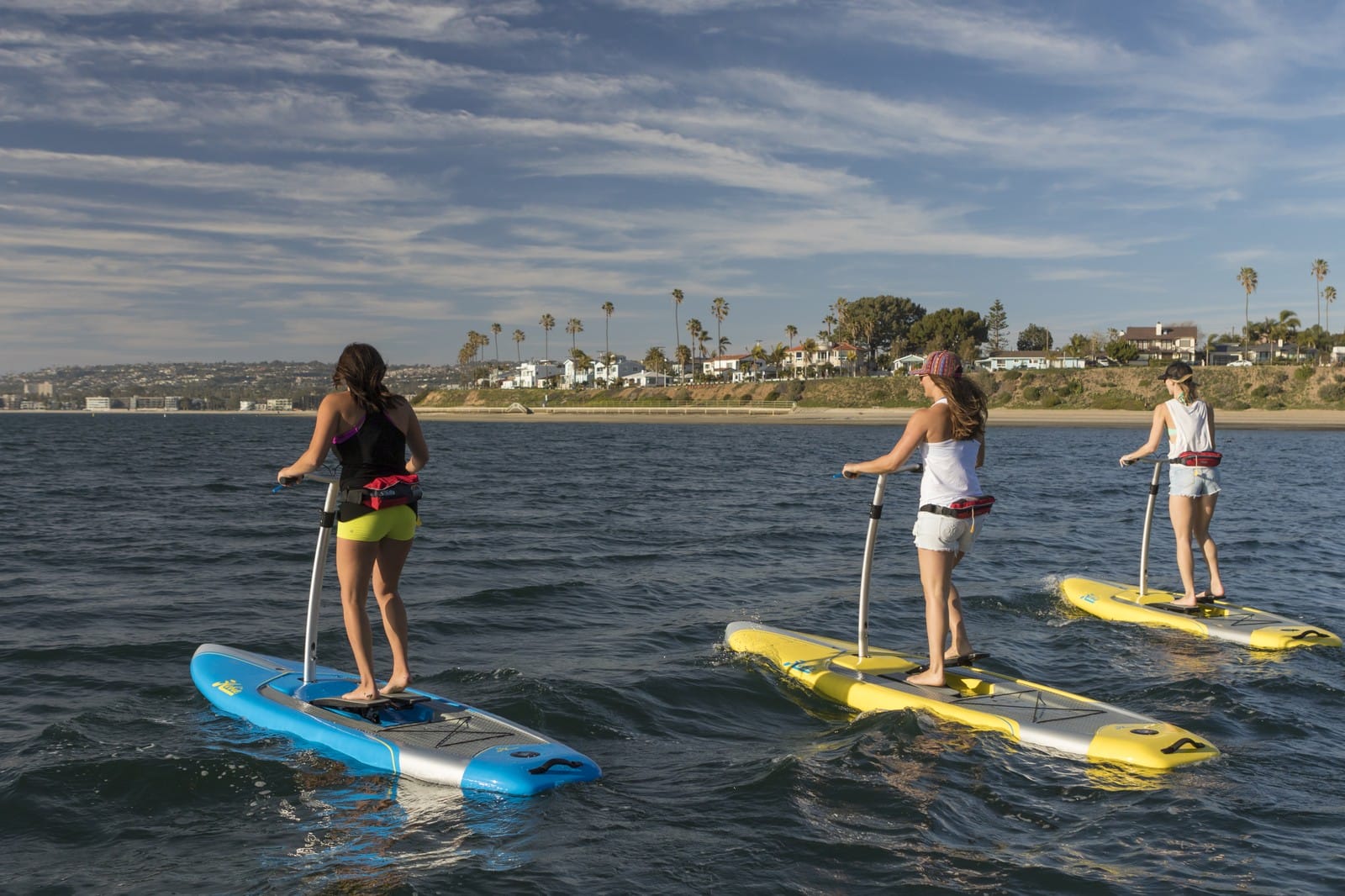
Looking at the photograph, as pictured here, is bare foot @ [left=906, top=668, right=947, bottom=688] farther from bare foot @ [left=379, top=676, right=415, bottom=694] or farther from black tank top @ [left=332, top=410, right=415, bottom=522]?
black tank top @ [left=332, top=410, right=415, bottom=522]

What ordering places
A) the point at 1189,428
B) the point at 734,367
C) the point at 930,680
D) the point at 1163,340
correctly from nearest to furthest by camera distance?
1. the point at 930,680
2. the point at 1189,428
3. the point at 1163,340
4. the point at 734,367

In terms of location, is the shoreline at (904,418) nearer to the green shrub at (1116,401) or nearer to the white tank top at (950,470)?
the green shrub at (1116,401)

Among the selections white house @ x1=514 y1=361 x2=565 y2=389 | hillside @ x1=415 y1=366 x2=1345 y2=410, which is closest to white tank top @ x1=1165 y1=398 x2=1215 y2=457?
hillside @ x1=415 y1=366 x2=1345 y2=410

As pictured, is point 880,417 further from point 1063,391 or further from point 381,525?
point 381,525

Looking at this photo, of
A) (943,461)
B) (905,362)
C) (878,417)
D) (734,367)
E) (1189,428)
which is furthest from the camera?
(734,367)

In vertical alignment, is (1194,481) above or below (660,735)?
above

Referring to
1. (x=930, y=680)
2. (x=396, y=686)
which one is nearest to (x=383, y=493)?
(x=396, y=686)

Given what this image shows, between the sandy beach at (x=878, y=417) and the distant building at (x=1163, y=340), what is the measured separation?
52418 millimetres

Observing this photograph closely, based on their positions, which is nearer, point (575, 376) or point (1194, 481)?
point (1194, 481)

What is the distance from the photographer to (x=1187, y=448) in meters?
10.2

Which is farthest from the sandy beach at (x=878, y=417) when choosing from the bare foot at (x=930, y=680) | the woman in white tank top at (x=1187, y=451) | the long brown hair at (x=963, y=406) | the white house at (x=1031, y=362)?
the long brown hair at (x=963, y=406)

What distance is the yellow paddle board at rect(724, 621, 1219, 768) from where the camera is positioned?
6586mm

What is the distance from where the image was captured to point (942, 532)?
723cm

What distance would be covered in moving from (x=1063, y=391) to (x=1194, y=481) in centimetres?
10229
